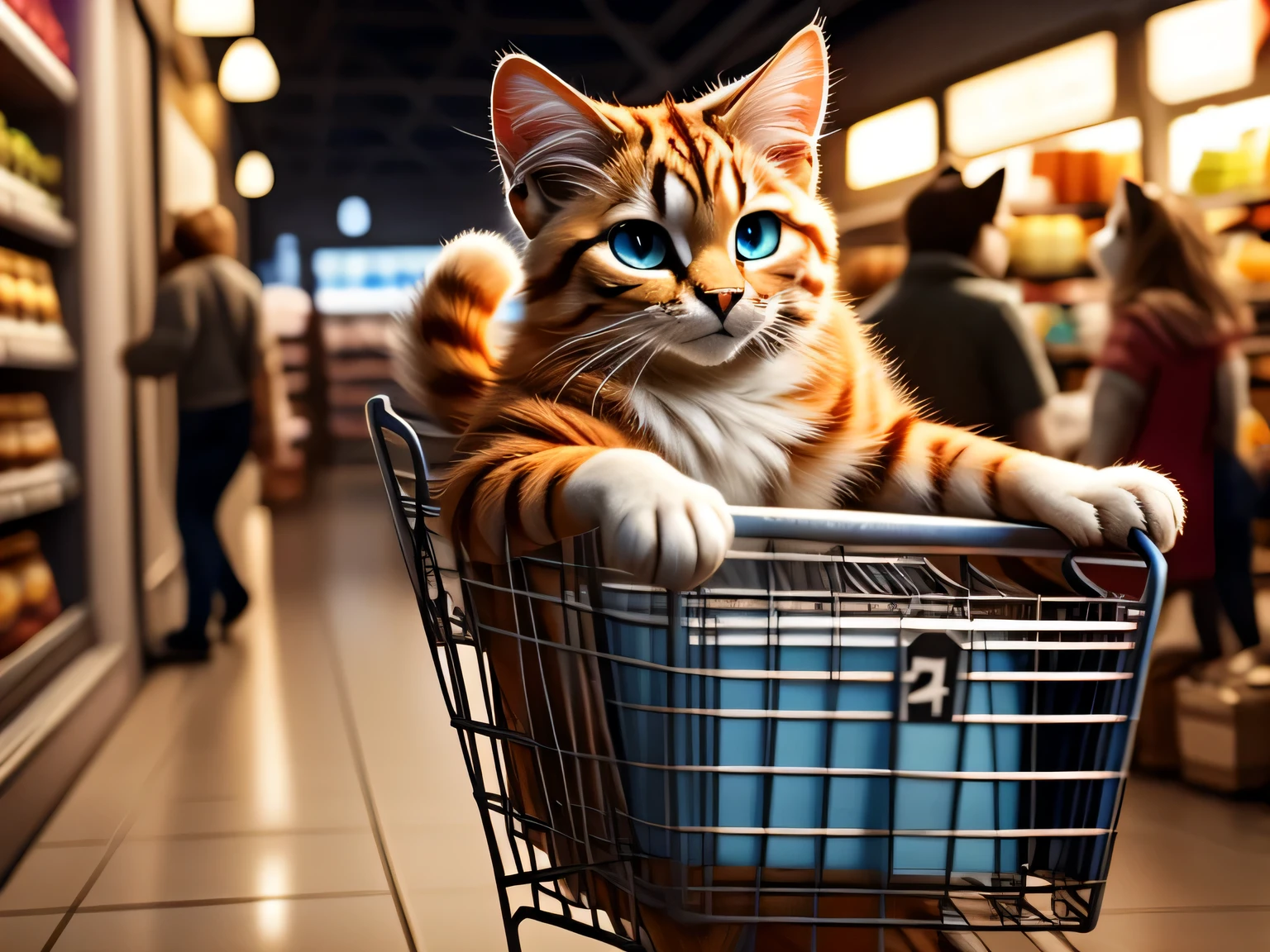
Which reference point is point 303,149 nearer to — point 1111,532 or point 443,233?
point 443,233

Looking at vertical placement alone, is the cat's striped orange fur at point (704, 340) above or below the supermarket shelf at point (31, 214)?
below

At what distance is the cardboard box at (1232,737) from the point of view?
6.69 feet

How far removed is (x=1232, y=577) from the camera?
2230mm

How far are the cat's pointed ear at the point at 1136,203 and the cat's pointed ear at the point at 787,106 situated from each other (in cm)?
142

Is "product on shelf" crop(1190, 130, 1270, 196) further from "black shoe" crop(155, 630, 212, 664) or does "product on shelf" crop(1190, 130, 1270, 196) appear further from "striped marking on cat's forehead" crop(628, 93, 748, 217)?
"black shoe" crop(155, 630, 212, 664)

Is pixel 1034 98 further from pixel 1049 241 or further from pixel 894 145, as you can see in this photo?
pixel 1049 241

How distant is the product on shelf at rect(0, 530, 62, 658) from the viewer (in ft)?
6.88

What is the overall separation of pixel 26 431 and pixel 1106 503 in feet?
7.21

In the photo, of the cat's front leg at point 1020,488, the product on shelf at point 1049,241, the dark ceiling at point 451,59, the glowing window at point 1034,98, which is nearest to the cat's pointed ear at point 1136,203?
the glowing window at point 1034,98

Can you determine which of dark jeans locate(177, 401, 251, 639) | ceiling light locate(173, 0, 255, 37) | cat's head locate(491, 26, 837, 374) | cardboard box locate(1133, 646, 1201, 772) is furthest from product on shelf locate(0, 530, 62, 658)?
cardboard box locate(1133, 646, 1201, 772)

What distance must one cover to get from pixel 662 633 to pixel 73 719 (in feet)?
5.84

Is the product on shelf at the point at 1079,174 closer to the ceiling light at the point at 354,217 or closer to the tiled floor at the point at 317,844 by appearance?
the tiled floor at the point at 317,844

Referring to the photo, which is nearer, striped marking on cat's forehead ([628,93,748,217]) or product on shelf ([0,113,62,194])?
striped marking on cat's forehead ([628,93,748,217])

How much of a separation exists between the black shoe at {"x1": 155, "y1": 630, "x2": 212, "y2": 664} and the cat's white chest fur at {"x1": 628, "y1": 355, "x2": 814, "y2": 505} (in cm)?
243
